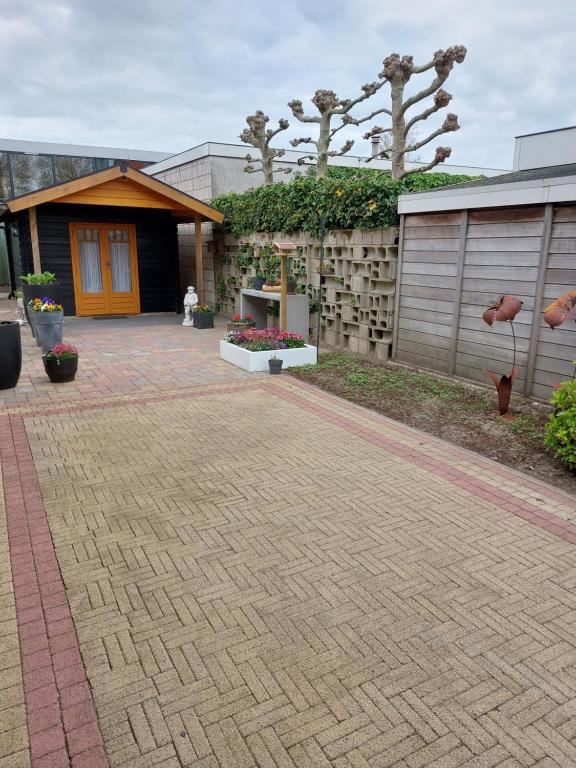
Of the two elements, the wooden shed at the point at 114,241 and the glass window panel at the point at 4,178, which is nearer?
the wooden shed at the point at 114,241

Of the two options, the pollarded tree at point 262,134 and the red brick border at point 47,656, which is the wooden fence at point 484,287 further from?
the pollarded tree at point 262,134

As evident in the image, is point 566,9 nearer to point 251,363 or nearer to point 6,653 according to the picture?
point 251,363

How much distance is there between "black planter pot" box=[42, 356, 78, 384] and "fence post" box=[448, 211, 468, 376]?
5.18m

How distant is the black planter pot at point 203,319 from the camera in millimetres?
12141

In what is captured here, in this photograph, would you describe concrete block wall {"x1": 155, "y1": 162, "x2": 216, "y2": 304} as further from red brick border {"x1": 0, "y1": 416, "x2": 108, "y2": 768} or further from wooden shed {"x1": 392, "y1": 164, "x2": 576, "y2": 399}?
red brick border {"x1": 0, "y1": 416, "x2": 108, "y2": 768}

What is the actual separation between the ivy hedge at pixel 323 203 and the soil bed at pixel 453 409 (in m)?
2.40

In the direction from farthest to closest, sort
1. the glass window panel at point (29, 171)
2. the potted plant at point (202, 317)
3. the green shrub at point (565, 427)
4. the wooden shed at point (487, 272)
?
the glass window panel at point (29, 171)
the potted plant at point (202, 317)
the wooden shed at point (487, 272)
the green shrub at point (565, 427)

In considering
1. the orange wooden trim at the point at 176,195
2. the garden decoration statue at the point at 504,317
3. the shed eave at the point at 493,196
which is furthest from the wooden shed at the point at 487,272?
the orange wooden trim at the point at 176,195

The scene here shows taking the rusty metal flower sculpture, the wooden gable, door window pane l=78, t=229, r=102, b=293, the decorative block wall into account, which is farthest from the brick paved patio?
door window pane l=78, t=229, r=102, b=293

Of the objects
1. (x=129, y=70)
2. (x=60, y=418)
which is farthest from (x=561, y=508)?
(x=129, y=70)

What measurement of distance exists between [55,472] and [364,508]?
8.52ft

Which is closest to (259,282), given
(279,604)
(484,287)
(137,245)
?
(484,287)

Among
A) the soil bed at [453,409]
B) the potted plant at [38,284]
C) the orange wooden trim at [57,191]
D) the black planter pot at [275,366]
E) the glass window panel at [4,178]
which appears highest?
the glass window panel at [4,178]

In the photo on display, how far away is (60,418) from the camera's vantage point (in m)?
5.82
